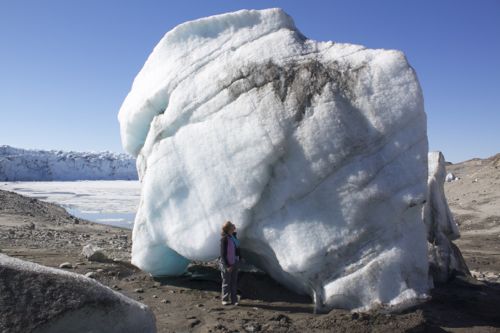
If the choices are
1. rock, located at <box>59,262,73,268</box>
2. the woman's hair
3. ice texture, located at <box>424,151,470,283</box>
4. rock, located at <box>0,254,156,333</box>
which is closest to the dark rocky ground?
rock, located at <box>59,262,73,268</box>

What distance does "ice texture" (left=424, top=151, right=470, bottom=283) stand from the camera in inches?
320

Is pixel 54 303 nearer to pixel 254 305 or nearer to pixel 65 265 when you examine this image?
pixel 254 305

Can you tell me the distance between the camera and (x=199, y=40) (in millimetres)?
7758

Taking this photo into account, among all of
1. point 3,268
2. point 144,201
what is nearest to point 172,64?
point 144,201

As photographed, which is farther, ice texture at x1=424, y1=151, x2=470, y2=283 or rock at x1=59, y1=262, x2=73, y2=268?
ice texture at x1=424, y1=151, x2=470, y2=283

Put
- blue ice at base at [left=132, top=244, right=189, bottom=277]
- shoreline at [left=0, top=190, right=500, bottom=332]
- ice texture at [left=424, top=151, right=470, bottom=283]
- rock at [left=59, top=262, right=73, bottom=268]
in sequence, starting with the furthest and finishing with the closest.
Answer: ice texture at [left=424, top=151, right=470, bottom=283] → rock at [left=59, top=262, right=73, bottom=268] → blue ice at base at [left=132, top=244, right=189, bottom=277] → shoreline at [left=0, top=190, right=500, bottom=332]

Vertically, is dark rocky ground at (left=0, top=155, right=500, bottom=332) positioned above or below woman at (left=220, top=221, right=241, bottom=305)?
below

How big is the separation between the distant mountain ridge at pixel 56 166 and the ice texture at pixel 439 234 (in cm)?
8022

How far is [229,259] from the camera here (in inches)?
256

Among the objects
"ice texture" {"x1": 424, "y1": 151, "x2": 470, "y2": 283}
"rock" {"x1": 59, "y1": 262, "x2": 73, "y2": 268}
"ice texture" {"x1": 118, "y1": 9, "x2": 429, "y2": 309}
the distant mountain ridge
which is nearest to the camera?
"ice texture" {"x1": 118, "y1": 9, "x2": 429, "y2": 309}

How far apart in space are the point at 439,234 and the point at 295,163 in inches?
151

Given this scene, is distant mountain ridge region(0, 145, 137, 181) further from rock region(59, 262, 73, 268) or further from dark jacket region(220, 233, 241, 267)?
dark jacket region(220, 233, 241, 267)

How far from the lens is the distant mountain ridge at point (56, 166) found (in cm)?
7812

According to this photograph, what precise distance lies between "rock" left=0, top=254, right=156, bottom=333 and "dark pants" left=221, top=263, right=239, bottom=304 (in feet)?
8.94
